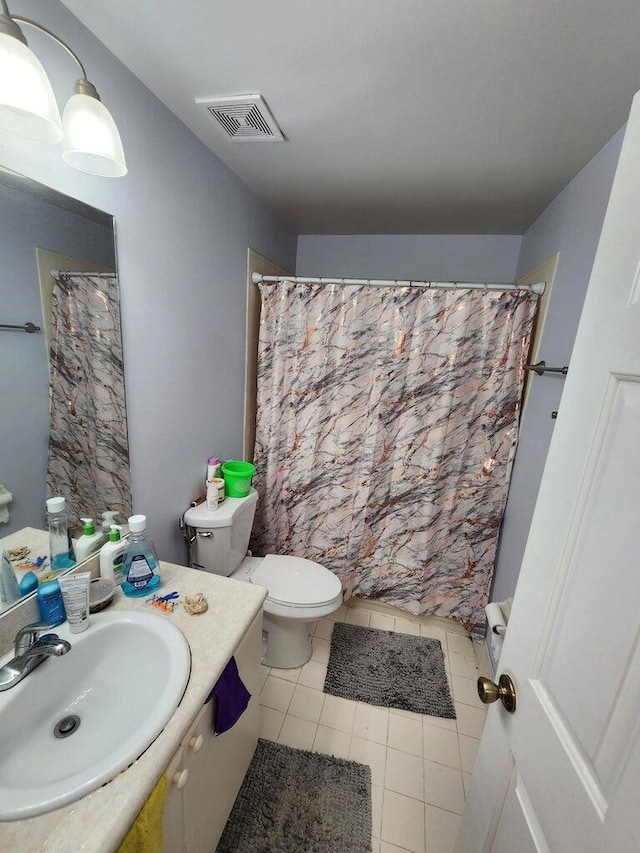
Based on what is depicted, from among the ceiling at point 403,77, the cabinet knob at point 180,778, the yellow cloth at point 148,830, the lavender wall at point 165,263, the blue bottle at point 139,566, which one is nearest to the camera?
the yellow cloth at point 148,830

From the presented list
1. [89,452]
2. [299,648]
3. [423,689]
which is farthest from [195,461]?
[423,689]

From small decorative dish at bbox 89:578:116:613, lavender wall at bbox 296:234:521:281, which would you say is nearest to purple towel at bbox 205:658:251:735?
small decorative dish at bbox 89:578:116:613

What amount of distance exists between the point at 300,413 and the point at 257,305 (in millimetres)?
667

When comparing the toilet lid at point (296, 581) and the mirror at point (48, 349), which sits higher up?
the mirror at point (48, 349)

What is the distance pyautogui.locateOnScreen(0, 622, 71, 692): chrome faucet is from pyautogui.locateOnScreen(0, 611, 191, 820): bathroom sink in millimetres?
16

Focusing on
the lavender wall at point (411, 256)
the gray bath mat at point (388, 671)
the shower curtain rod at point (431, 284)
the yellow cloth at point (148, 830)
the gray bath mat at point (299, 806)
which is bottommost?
Result: the gray bath mat at point (299, 806)

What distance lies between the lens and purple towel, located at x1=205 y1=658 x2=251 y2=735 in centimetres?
83

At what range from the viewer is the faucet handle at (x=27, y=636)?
29.1 inches

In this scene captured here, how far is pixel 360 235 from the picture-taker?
233 centimetres

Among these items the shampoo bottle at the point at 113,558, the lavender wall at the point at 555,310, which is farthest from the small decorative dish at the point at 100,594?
the lavender wall at the point at 555,310

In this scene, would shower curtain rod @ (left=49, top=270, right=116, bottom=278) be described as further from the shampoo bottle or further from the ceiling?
the shampoo bottle

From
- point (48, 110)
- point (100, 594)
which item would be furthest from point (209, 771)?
point (48, 110)

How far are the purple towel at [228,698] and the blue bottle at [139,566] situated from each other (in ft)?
1.12

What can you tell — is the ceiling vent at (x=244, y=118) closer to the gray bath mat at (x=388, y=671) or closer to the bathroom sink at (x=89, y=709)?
the bathroom sink at (x=89, y=709)
